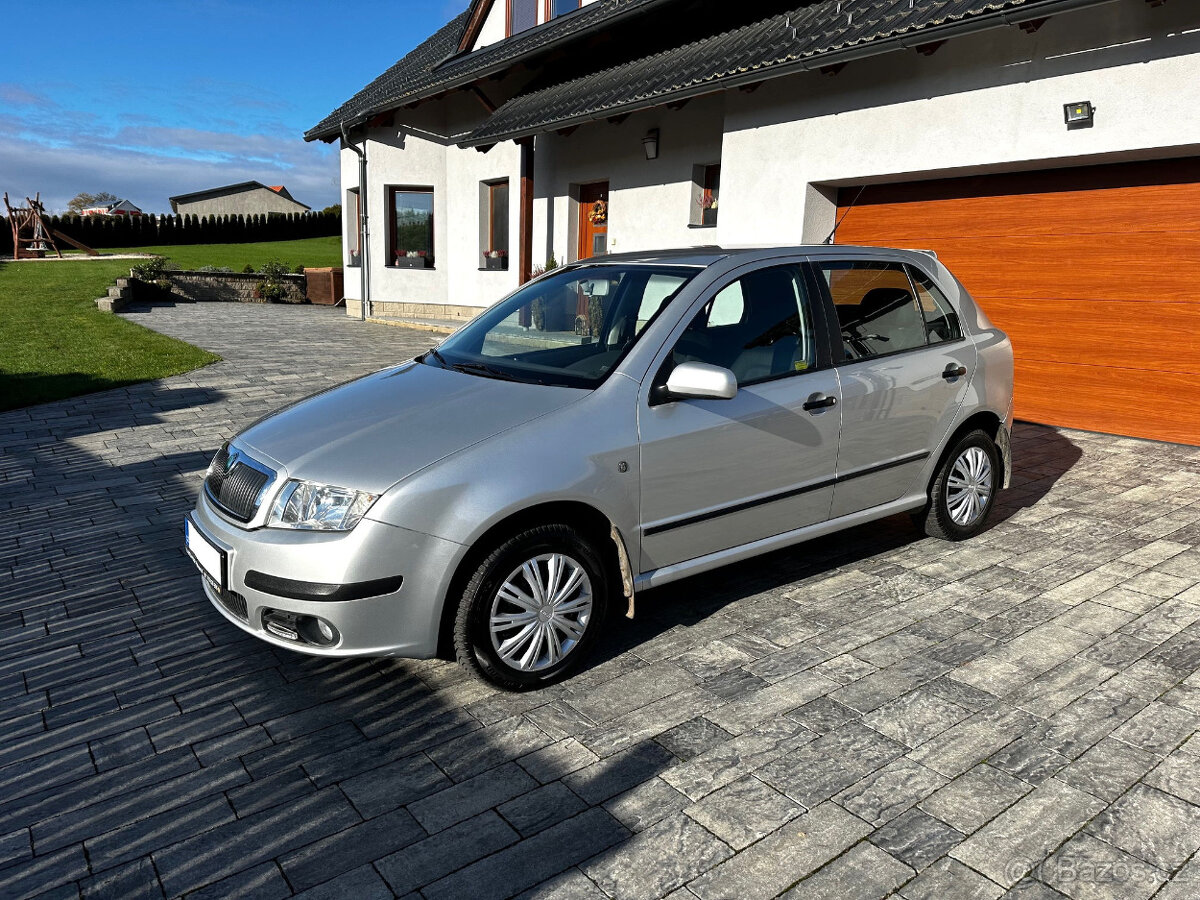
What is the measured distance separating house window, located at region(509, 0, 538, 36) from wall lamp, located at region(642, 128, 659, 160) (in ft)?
19.3

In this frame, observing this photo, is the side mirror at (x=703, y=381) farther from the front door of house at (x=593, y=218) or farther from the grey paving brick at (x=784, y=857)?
the front door of house at (x=593, y=218)

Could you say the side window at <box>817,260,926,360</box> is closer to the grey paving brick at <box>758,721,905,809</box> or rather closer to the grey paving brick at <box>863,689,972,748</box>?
the grey paving brick at <box>863,689,972,748</box>

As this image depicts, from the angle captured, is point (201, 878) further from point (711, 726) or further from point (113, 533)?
point (113, 533)

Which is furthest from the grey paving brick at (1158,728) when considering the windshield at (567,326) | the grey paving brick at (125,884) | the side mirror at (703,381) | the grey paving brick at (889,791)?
the grey paving brick at (125,884)

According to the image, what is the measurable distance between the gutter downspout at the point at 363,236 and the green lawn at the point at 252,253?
14016mm

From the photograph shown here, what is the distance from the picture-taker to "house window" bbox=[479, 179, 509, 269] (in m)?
16.7

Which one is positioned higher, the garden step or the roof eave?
the roof eave

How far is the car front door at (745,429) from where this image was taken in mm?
3732

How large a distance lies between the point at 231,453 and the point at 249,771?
137cm

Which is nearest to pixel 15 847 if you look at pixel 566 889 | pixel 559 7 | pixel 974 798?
pixel 566 889

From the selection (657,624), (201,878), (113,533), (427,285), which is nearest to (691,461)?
(657,624)

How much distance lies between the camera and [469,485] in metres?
3.19

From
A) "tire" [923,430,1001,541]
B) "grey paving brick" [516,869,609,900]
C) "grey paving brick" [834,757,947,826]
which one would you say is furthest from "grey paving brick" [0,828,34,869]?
"tire" [923,430,1001,541]

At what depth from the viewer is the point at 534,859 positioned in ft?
8.44
